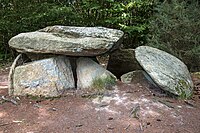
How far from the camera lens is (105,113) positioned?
3.92 m

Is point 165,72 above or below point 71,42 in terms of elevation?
below

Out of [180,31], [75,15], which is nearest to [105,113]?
[180,31]

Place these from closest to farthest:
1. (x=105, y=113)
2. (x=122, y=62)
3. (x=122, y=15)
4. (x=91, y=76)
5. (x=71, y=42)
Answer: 1. (x=105, y=113)
2. (x=71, y=42)
3. (x=91, y=76)
4. (x=122, y=62)
5. (x=122, y=15)

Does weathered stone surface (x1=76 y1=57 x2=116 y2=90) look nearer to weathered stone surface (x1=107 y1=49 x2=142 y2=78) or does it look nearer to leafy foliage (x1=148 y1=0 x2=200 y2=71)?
weathered stone surface (x1=107 y1=49 x2=142 y2=78)

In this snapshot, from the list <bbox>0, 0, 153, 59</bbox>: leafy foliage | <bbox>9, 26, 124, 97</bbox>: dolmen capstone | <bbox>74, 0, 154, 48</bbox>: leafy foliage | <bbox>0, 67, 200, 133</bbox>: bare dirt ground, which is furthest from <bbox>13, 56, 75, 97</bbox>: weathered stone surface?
<bbox>74, 0, 154, 48</bbox>: leafy foliage

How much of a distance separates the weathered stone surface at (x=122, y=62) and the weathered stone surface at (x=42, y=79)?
1.27m

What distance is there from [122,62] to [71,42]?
150 centimetres

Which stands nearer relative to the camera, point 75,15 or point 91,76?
point 91,76

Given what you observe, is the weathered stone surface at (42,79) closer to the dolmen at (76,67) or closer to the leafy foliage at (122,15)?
the dolmen at (76,67)

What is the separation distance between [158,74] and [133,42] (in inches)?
180

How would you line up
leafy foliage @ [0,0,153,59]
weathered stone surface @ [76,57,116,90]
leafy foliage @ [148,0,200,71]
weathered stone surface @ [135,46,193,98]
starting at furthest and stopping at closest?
leafy foliage @ [0,0,153,59]
leafy foliage @ [148,0,200,71]
weathered stone surface @ [76,57,116,90]
weathered stone surface @ [135,46,193,98]

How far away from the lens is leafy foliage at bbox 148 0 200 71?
6.58 m

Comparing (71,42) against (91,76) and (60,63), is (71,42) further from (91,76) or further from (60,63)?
(91,76)

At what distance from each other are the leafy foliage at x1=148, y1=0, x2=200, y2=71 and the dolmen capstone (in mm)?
2246
